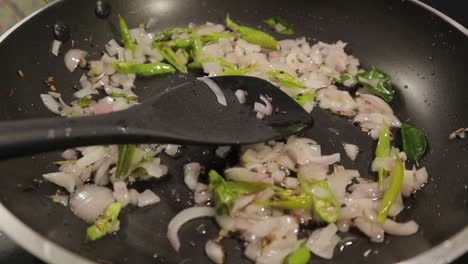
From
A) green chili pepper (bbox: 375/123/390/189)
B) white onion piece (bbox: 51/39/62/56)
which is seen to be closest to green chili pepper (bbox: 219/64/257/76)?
green chili pepper (bbox: 375/123/390/189)

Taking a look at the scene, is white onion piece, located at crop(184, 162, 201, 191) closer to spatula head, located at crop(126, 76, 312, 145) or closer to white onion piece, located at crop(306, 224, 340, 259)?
spatula head, located at crop(126, 76, 312, 145)

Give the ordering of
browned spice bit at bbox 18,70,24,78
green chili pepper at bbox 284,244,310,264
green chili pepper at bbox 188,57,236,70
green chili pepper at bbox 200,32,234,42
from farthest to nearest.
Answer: green chili pepper at bbox 200,32,234,42, green chili pepper at bbox 188,57,236,70, browned spice bit at bbox 18,70,24,78, green chili pepper at bbox 284,244,310,264

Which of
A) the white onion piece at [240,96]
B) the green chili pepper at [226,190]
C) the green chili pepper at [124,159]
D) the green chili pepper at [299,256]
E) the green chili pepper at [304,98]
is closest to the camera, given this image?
the green chili pepper at [299,256]

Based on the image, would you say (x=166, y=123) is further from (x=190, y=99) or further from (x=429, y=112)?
(x=429, y=112)

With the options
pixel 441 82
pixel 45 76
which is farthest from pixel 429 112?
pixel 45 76

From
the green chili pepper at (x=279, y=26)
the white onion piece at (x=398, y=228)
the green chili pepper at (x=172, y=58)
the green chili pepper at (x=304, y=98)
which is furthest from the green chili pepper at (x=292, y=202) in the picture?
the green chili pepper at (x=279, y=26)

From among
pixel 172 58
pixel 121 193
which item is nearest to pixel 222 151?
pixel 121 193

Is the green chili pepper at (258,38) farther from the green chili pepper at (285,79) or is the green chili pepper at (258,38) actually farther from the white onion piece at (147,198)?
the white onion piece at (147,198)
